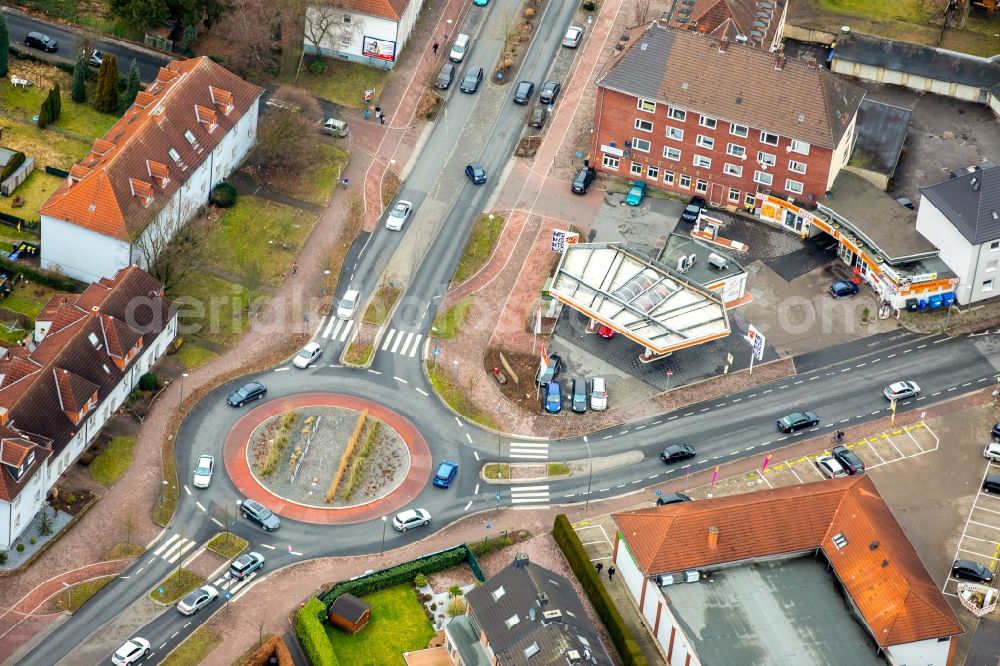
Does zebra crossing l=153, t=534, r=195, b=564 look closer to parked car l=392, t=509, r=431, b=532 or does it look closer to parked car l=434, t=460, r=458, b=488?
parked car l=392, t=509, r=431, b=532

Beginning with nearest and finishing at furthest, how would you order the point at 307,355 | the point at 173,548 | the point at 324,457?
the point at 173,548 → the point at 324,457 → the point at 307,355

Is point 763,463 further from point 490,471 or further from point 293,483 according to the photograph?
point 293,483

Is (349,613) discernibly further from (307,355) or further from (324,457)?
(307,355)

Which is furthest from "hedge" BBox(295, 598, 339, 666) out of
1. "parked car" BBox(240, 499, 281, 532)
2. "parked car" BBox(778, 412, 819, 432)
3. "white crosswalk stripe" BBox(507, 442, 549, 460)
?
"parked car" BBox(778, 412, 819, 432)

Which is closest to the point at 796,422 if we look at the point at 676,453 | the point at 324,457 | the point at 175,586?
the point at 676,453

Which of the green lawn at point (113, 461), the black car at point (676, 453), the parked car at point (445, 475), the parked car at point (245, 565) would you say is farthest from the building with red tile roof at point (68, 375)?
the black car at point (676, 453)

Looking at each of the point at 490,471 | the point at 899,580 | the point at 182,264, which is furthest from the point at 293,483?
the point at 899,580
